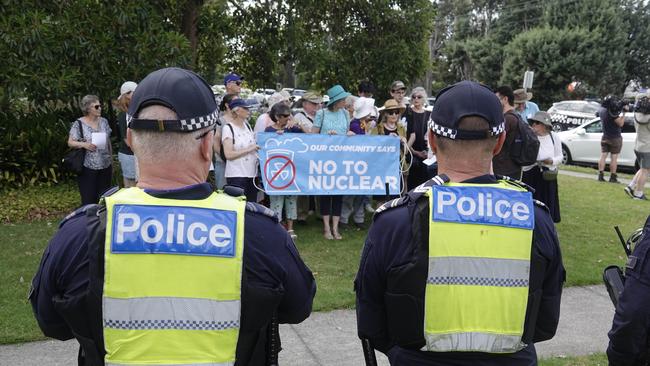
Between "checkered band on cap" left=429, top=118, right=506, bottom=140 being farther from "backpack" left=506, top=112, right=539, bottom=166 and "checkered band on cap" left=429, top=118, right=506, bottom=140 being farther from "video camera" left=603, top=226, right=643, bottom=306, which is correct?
"backpack" left=506, top=112, right=539, bottom=166

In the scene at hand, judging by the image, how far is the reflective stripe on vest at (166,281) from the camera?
6.29ft

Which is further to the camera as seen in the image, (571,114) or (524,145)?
(571,114)

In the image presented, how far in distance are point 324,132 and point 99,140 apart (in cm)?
288

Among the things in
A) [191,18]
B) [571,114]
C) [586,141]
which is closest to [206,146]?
[191,18]

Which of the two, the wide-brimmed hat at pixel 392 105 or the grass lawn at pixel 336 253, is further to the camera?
the wide-brimmed hat at pixel 392 105

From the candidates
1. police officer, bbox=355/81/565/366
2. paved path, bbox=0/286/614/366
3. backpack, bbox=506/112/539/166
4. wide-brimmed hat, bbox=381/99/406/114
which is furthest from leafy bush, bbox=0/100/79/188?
police officer, bbox=355/81/565/366

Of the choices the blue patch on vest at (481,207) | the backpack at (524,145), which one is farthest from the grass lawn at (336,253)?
the blue patch on vest at (481,207)

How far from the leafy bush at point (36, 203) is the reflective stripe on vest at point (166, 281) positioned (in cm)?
782

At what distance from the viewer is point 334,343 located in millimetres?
4910

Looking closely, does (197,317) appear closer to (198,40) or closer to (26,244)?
(26,244)

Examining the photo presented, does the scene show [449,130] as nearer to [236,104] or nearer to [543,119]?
[236,104]

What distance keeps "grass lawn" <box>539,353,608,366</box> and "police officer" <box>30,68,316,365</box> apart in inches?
127

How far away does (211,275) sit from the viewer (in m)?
1.95

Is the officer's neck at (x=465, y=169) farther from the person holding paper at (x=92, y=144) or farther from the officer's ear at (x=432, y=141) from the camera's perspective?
the person holding paper at (x=92, y=144)
